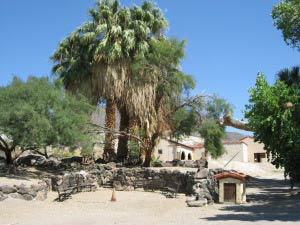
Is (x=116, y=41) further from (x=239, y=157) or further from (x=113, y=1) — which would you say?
(x=239, y=157)

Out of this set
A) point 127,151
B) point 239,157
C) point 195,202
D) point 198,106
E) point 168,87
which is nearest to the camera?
point 195,202

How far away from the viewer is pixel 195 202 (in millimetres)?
17000

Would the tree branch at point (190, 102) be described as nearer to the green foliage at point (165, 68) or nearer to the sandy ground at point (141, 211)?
the green foliage at point (165, 68)

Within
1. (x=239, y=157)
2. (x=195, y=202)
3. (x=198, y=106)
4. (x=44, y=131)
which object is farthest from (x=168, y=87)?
(x=239, y=157)

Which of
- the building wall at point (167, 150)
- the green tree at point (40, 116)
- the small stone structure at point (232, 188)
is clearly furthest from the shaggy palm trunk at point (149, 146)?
the building wall at point (167, 150)

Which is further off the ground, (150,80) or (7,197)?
(150,80)

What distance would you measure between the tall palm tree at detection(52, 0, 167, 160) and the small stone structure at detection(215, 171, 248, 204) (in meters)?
11.5

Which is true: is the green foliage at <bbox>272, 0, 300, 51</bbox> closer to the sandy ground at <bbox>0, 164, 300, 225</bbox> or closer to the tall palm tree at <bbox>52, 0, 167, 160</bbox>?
the sandy ground at <bbox>0, 164, 300, 225</bbox>

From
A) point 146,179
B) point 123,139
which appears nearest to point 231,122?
point 123,139

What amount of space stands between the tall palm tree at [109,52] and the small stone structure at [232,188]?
1152cm

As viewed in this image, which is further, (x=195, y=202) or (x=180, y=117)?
(x=180, y=117)

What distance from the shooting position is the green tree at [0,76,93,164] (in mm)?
22578

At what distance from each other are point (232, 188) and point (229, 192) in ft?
0.67

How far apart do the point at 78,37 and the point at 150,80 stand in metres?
6.33
